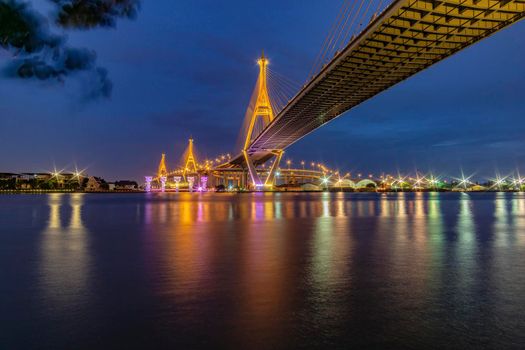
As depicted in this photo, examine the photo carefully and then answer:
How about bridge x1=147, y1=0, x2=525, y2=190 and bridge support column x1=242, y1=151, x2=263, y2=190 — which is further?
bridge support column x1=242, y1=151, x2=263, y2=190

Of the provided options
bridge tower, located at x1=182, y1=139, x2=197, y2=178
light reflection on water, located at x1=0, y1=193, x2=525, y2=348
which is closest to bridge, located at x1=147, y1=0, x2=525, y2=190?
light reflection on water, located at x1=0, y1=193, x2=525, y2=348

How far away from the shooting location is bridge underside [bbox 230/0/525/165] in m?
21.9

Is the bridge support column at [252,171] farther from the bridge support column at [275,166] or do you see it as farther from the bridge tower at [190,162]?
the bridge tower at [190,162]

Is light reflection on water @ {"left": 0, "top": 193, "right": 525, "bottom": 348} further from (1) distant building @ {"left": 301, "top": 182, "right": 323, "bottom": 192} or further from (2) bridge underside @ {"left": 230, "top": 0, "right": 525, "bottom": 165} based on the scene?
(1) distant building @ {"left": 301, "top": 182, "right": 323, "bottom": 192}

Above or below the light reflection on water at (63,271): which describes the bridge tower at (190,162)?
above

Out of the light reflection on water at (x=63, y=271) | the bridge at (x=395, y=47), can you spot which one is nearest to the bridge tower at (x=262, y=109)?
the bridge at (x=395, y=47)

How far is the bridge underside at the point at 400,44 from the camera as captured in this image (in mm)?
21922

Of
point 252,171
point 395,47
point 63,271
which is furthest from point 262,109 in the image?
point 63,271

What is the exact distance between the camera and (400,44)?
87.9 feet

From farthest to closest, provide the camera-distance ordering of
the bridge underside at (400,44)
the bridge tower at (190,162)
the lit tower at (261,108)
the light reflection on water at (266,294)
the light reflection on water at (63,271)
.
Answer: the bridge tower at (190,162), the lit tower at (261,108), the bridge underside at (400,44), the light reflection on water at (63,271), the light reflection on water at (266,294)

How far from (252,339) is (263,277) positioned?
2.92m

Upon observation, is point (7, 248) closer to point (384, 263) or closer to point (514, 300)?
point (384, 263)

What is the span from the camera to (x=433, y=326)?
4.60 metres

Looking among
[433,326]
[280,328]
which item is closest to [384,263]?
[433,326]
